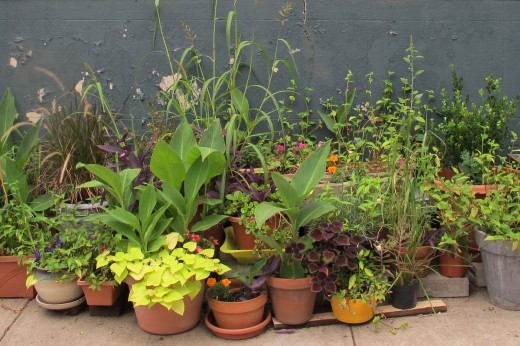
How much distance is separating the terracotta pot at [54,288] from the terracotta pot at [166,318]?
0.47 metres

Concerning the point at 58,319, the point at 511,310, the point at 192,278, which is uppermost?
the point at 192,278

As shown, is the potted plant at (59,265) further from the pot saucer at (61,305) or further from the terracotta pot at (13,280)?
the terracotta pot at (13,280)

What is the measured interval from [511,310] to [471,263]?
0.40 metres

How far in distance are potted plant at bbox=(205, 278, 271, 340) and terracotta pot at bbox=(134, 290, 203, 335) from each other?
3.9 inches

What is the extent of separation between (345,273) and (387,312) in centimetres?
38

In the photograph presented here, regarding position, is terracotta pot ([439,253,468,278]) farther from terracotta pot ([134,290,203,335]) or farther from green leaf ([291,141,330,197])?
terracotta pot ([134,290,203,335])

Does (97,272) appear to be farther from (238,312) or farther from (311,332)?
(311,332)

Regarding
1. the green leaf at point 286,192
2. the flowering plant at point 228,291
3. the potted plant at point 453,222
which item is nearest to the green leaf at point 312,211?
the green leaf at point 286,192

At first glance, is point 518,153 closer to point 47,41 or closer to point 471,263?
point 471,263

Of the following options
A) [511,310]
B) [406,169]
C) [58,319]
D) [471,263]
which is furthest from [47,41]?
[511,310]

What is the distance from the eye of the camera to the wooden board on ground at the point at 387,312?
3865 millimetres

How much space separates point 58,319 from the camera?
401 cm

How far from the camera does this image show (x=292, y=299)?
149 inches

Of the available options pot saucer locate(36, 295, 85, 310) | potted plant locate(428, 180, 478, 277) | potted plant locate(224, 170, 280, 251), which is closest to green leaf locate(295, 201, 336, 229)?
potted plant locate(224, 170, 280, 251)
